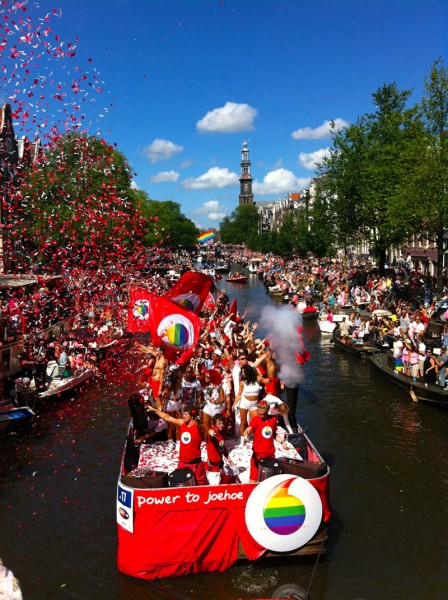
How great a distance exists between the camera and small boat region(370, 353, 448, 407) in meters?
18.3

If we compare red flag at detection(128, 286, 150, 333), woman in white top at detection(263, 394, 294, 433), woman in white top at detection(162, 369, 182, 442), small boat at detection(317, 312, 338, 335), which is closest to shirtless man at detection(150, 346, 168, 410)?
woman in white top at detection(162, 369, 182, 442)

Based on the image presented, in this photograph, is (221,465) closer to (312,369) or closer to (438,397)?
(438,397)

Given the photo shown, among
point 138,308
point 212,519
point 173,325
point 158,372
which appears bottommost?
point 212,519

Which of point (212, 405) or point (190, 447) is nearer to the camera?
point (190, 447)

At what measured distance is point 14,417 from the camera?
16.9 meters

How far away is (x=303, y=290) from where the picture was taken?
52.4 m

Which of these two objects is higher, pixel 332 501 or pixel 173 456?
pixel 173 456

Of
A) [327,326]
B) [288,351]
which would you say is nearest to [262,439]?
[288,351]

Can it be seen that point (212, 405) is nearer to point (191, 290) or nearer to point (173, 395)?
point (173, 395)

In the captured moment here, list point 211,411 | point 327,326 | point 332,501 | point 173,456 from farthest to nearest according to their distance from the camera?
point 327,326 < point 332,501 < point 211,411 < point 173,456

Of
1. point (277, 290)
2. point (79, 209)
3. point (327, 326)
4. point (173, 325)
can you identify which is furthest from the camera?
point (277, 290)

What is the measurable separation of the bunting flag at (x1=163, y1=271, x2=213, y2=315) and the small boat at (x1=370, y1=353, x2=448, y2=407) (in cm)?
880

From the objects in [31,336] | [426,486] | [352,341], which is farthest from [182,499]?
[352,341]

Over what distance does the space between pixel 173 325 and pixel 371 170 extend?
33131 mm
